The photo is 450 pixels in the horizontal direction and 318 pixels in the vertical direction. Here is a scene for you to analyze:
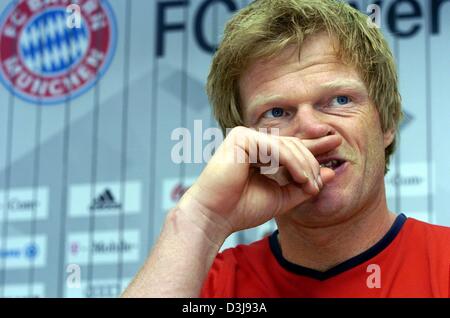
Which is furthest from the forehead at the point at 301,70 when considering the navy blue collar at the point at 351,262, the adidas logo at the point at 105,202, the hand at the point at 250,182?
the adidas logo at the point at 105,202

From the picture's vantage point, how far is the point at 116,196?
8.23 ft

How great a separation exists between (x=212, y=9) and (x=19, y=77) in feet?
2.14

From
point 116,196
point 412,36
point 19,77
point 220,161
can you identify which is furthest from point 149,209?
point 220,161

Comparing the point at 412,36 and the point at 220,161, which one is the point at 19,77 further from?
the point at 220,161

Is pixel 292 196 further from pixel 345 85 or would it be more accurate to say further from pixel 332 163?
pixel 345 85

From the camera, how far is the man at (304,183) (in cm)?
110

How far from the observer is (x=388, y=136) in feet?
4.31

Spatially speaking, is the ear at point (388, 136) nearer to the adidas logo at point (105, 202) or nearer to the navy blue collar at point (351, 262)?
the navy blue collar at point (351, 262)

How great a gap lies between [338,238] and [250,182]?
0.52 ft

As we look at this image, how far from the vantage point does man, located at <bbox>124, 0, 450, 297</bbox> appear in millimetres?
1102

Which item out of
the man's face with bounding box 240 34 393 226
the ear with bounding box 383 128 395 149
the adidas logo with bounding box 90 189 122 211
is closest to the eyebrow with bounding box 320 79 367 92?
the man's face with bounding box 240 34 393 226

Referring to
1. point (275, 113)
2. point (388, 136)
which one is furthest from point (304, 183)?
point (388, 136)

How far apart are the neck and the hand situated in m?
0.08

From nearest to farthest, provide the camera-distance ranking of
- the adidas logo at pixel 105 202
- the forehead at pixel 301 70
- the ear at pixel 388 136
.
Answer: the forehead at pixel 301 70 → the ear at pixel 388 136 → the adidas logo at pixel 105 202
